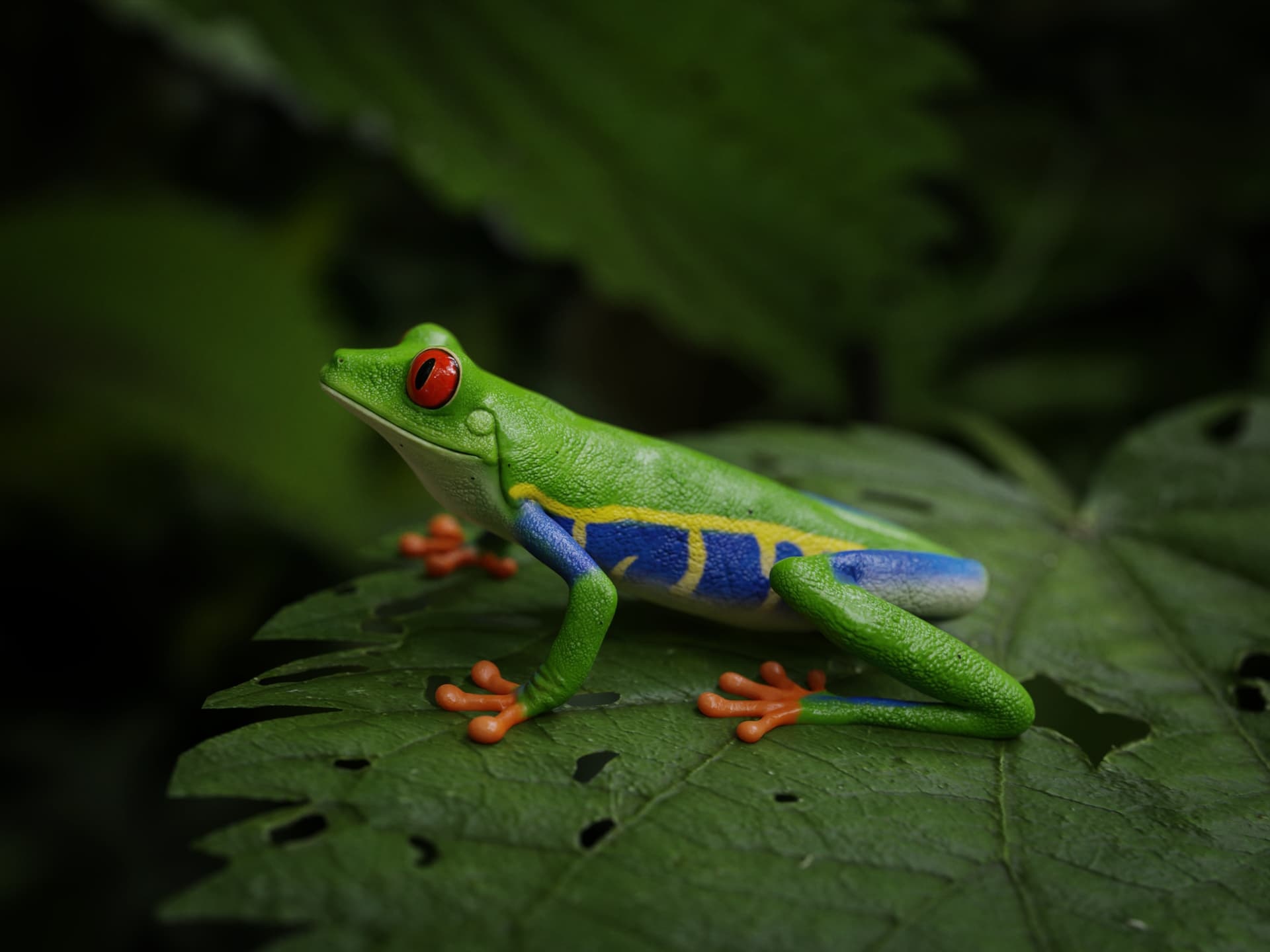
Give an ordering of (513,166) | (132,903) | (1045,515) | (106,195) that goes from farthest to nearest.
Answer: (106,195) < (132,903) < (513,166) < (1045,515)

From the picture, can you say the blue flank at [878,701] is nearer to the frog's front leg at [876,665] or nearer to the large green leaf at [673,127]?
the frog's front leg at [876,665]

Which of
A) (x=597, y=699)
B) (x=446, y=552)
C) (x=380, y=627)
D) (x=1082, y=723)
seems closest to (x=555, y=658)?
(x=597, y=699)

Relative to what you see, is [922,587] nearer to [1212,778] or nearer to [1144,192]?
[1212,778]

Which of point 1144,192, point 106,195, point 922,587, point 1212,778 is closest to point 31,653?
point 106,195

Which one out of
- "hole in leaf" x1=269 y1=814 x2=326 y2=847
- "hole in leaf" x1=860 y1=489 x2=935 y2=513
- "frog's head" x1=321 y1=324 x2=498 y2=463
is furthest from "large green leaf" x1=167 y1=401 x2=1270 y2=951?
"frog's head" x1=321 y1=324 x2=498 y2=463

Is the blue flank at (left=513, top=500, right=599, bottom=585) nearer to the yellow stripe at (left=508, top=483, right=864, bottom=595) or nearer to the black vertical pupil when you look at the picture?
the yellow stripe at (left=508, top=483, right=864, bottom=595)

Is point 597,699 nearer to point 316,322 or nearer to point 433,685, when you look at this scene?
point 433,685
